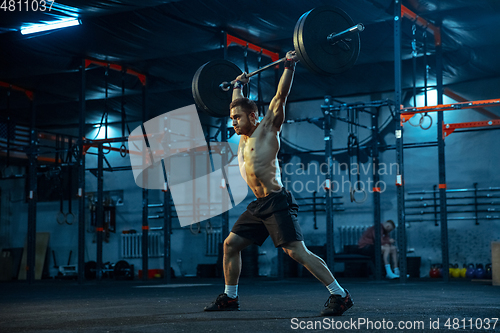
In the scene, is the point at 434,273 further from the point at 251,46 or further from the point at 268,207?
the point at 268,207

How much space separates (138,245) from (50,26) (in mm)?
6164

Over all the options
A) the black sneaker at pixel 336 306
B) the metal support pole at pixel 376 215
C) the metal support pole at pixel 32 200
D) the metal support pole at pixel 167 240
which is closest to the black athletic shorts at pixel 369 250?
the metal support pole at pixel 376 215

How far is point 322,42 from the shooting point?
11.0 feet

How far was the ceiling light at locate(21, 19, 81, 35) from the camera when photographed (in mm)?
7449

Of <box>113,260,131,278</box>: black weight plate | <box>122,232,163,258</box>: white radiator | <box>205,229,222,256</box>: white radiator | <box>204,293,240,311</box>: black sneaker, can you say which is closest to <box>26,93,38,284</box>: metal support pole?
<box>113,260,131,278</box>: black weight plate

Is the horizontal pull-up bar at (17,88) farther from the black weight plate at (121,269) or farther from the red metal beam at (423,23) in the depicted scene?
the red metal beam at (423,23)

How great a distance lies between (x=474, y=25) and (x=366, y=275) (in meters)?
4.40

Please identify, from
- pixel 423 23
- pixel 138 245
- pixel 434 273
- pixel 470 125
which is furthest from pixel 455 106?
pixel 138 245

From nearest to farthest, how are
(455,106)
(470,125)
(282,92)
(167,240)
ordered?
(282,92), (455,106), (470,125), (167,240)

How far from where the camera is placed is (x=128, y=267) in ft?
38.9

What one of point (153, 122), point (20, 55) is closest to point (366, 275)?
point (153, 122)

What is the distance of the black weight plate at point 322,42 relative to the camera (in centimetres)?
324

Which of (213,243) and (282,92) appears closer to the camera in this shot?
(282,92)

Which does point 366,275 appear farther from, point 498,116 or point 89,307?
point 89,307
